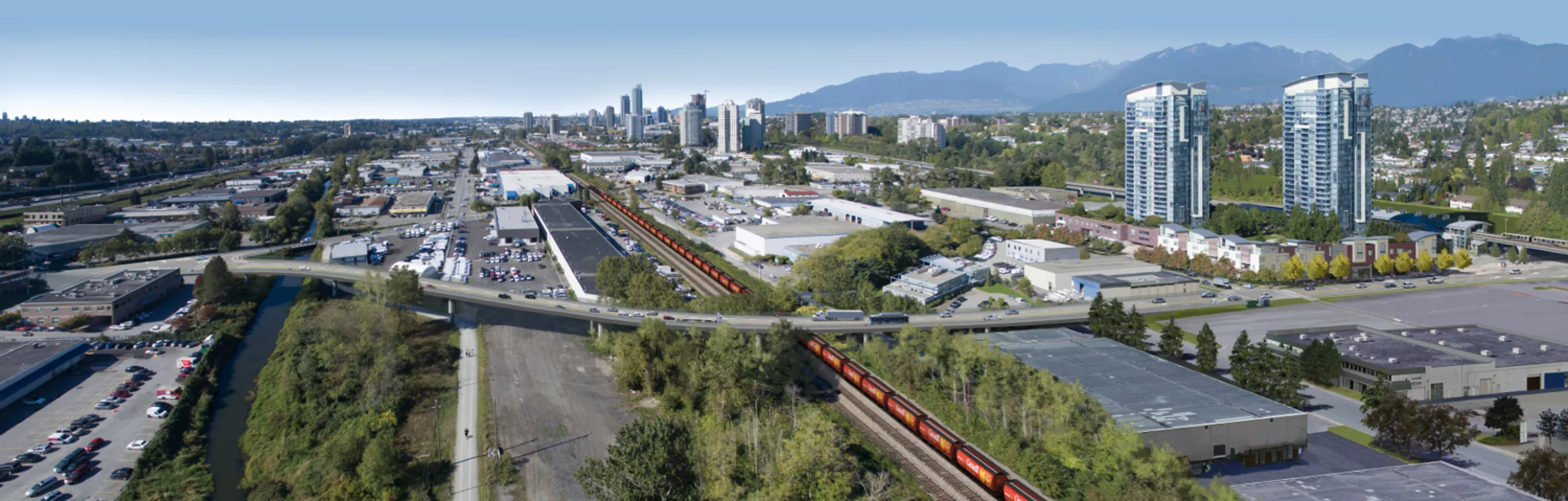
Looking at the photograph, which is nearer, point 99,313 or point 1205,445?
point 1205,445

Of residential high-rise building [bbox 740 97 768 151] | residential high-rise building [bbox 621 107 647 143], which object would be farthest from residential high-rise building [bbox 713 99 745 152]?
residential high-rise building [bbox 621 107 647 143]

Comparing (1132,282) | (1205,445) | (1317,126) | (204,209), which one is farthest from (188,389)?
(1317,126)

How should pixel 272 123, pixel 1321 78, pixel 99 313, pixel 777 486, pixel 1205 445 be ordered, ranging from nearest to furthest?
pixel 777 486 < pixel 1205 445 < pixel 99 313 < pixel 1321 78 < pixel 272 123

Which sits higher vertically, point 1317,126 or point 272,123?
point 272,123

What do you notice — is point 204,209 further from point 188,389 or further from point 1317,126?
point 1317,126

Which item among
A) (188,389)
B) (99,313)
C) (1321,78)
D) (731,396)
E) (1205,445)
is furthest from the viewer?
(1321,78)

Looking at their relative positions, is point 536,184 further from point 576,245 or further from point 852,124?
point 852,124

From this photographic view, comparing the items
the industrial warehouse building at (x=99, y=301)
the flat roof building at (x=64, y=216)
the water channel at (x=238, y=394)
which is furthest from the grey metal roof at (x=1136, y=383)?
the flat roof building at (x=64, y=216)

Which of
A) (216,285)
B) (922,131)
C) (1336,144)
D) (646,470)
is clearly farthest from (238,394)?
(922,131)
